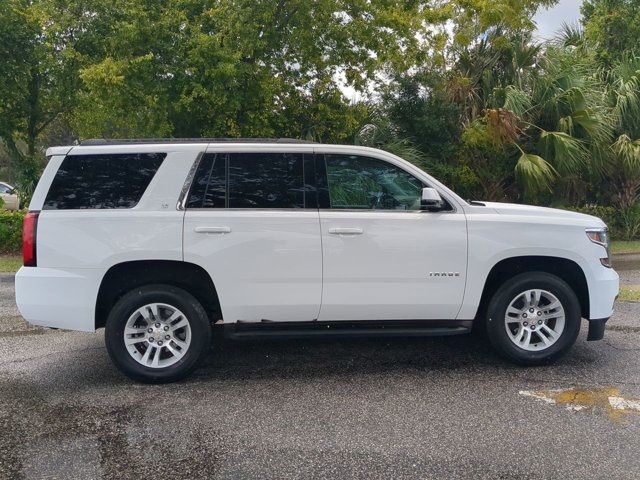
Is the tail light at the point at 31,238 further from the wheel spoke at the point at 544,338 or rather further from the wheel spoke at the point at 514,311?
the wheel spoke at the point at 544,338

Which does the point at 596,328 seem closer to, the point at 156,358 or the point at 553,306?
the point at 553,306

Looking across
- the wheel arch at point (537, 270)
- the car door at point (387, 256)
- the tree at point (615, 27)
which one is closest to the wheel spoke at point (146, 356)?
the car door at point (387, 256)

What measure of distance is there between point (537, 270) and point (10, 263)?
10906 millimetres

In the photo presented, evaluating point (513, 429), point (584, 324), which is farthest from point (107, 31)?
point (513, 429)

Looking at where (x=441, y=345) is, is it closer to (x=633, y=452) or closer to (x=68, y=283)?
(x=633, y=452)

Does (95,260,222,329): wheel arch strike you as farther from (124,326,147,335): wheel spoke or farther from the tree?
the tree

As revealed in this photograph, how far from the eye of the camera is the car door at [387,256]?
506 cm

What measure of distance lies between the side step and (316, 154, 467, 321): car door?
8 cm

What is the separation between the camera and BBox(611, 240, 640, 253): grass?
13118 millimetres

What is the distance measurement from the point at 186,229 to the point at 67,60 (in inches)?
423

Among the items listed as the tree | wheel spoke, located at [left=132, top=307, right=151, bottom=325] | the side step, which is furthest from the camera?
the tree

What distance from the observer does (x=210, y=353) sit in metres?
5.95

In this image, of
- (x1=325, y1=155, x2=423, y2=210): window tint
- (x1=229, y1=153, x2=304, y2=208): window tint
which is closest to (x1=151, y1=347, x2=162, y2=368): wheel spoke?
(x1=229, y1=153, x2=304, y2=208): window tint

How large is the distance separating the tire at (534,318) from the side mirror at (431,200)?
935 millimetres
